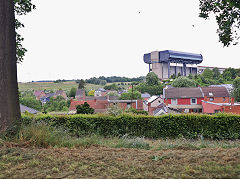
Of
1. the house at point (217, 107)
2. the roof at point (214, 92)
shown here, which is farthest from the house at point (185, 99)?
the house at point (217, 107)

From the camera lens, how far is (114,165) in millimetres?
3277

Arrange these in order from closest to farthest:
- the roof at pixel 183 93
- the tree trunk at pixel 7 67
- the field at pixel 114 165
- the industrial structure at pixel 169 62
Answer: the field at pixel 114 165 → the tree trunk at pixel 7 67 → the roof at pixel 183 93 → the industrial structure at pixel 169 62

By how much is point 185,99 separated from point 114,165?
37.1 m

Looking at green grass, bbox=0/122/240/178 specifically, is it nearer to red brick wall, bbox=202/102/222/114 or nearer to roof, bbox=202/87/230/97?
red brick wall, bbox=202/102/222/114

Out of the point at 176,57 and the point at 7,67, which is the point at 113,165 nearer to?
the point at 7,67

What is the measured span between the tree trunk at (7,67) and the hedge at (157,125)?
4.68 metres

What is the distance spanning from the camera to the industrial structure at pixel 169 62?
10729 cm

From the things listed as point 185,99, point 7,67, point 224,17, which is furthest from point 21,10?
point 185,99

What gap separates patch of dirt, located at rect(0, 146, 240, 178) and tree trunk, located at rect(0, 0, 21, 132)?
1.68 metres

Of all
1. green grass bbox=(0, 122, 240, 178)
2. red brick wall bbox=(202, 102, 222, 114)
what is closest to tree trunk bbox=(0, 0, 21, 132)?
green grass bbox=(0, 122, 240, 178)

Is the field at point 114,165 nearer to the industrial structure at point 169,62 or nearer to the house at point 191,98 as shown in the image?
the house at point 191,98

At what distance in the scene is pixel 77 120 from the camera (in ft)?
34.6

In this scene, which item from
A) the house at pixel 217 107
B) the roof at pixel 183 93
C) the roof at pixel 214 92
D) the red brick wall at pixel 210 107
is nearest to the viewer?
the house at pixel 217 107

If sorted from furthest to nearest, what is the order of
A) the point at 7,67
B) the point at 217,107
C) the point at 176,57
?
the point at 176,57 < the point at 217,107 < the point at 7,67
